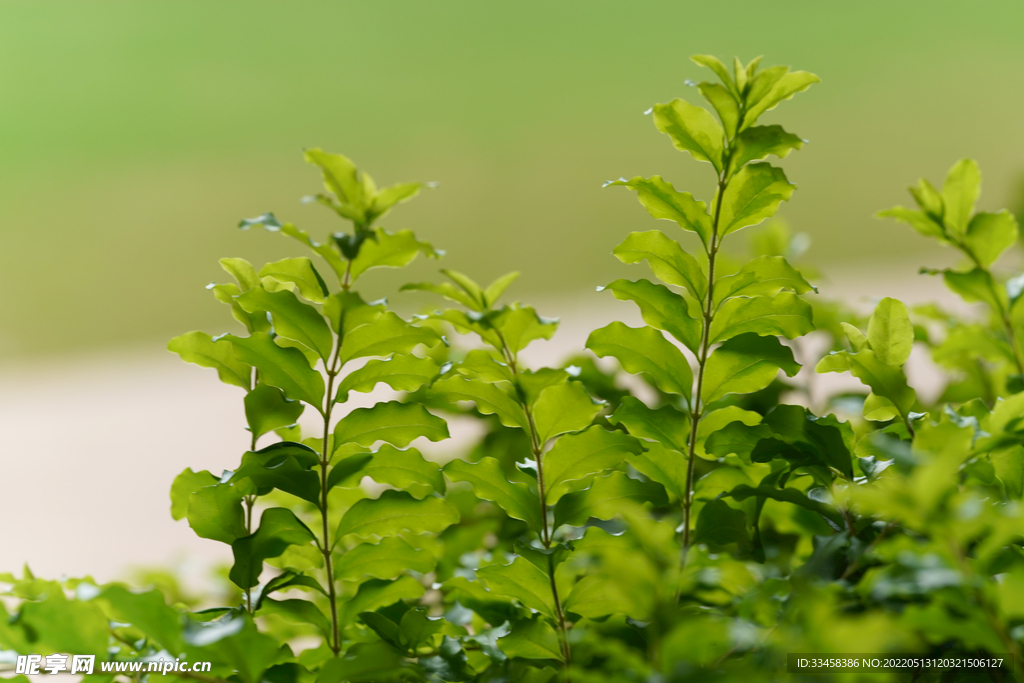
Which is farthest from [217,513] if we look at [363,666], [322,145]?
[322,145]

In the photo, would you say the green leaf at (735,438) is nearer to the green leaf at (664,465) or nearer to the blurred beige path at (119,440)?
the green leaf at (664,465)

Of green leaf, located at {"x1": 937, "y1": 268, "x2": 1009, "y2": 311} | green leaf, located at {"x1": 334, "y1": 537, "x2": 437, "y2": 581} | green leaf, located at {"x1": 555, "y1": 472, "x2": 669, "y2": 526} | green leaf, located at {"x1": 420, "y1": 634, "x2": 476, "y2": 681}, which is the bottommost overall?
green leaf, located at {"x1": 420, "y1": 634, "x2": 476, "y2": 681}

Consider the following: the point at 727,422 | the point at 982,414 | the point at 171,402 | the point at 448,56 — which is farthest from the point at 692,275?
the point at 171,402

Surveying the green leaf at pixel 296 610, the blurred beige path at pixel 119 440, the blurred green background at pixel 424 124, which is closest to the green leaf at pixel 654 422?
the green leaf at pixel 296 610

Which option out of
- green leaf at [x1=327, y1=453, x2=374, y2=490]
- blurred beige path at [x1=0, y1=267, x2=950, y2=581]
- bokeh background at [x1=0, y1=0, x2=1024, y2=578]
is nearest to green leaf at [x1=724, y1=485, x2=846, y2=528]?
green leaf at [x1=327, y1=453, x2=374, y2=490]

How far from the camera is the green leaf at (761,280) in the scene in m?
0.45

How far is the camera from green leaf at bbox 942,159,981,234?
55 cm

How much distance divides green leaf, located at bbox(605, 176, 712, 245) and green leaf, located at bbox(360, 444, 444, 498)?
0.66ft

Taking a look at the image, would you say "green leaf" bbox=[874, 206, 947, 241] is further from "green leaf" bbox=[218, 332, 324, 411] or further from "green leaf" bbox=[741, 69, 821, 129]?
"green leaf" bbox=[218, 332, 324, 411]

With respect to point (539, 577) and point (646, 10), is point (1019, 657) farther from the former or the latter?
point (646, 10)

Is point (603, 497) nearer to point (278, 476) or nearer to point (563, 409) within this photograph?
point (563, 409)

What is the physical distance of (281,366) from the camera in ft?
1.44

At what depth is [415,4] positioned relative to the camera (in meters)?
1.94

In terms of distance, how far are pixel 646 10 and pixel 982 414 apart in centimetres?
176
